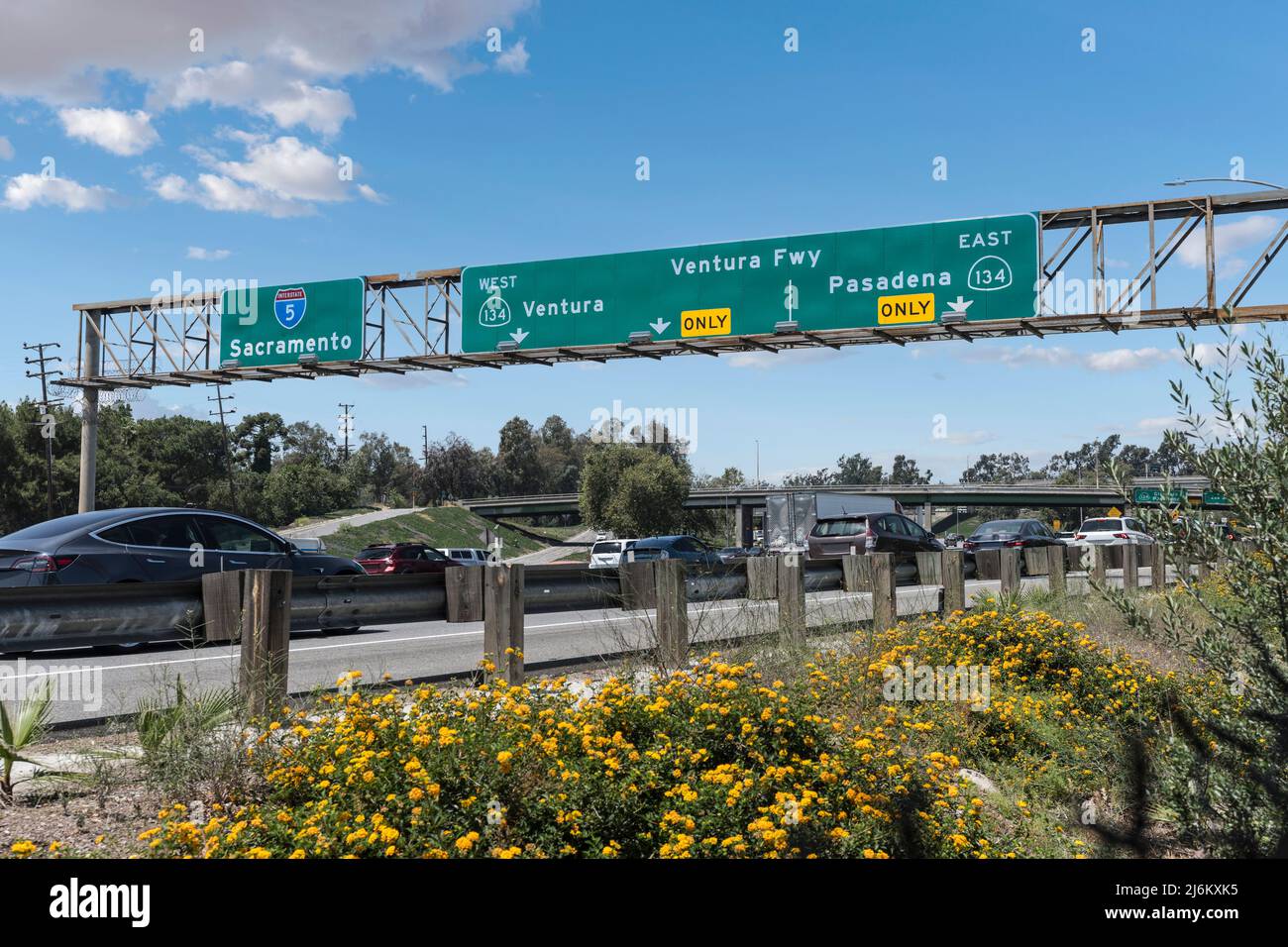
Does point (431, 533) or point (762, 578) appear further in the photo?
point (431, 533)

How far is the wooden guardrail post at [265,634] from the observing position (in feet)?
17.2

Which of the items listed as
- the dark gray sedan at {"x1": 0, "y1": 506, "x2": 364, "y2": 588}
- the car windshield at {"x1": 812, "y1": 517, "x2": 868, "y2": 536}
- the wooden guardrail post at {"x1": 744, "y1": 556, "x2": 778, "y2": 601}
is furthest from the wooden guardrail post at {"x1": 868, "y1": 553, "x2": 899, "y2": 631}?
the car windshield at {"x1": 812, "y1": 517, "x2": 868, "y2": 536}

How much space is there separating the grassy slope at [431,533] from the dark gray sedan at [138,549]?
5265cm

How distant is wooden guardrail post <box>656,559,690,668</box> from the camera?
293 inches

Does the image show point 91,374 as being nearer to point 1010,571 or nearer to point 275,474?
point 1010,571

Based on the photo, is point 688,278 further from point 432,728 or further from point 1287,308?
point 432,728

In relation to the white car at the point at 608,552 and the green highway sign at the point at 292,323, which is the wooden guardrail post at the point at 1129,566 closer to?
the green highway sign at the point at 292,323

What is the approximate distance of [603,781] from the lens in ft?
13.6

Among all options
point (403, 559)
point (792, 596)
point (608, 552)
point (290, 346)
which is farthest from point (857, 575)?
point (608, 552)

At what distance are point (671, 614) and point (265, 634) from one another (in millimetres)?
2960

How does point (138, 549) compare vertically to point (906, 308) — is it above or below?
below

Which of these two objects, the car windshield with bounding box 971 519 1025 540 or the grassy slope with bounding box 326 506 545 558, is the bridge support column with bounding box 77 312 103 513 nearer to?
the car windshield with bounding box 971 519 1025 540

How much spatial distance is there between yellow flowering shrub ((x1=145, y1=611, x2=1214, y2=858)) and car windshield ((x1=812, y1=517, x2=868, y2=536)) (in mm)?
18794
